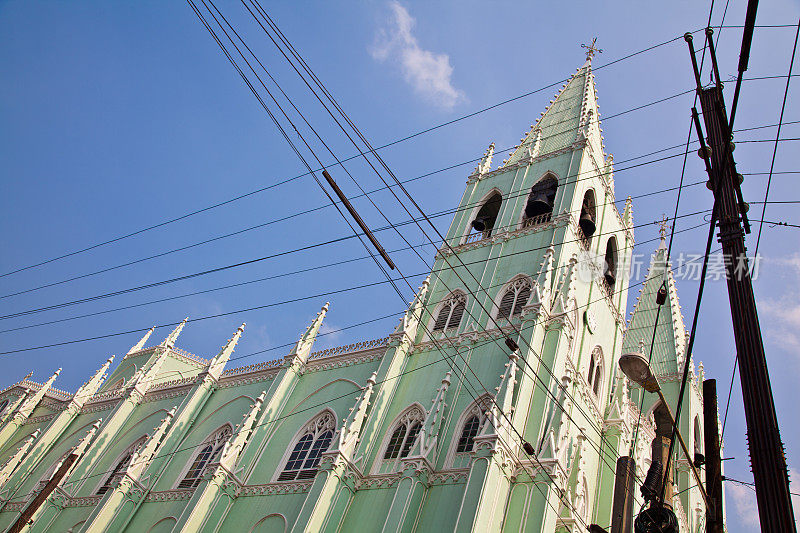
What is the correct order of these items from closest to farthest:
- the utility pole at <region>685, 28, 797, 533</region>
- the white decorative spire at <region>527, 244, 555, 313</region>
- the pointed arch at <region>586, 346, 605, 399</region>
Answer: the utility pole at <region>685, 28, 797, 533</region> → the white decorative spire at <region>527, 244, 555, 313</region> → the pointed arch at <region>586, 346, 605, 399</region>

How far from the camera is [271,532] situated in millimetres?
18844

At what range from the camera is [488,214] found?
28.5 meters

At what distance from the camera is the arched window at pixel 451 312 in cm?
2236

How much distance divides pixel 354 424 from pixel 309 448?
3.38 m

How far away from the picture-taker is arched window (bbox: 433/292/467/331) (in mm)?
22359

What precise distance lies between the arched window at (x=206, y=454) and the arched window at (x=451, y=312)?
31.7 ft

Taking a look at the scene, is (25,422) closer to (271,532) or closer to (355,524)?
(271,532)

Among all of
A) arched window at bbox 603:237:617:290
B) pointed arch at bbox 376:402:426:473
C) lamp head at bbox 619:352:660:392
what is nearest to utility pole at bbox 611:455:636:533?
lamp head at bbox 619:352:660:392

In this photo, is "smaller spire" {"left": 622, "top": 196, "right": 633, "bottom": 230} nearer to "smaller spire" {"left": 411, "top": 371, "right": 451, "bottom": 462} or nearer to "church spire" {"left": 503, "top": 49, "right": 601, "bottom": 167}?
"church spire" {"left": 503, "top": 49, "right": 601, "bottom": 167}

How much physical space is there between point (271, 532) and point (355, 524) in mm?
3440

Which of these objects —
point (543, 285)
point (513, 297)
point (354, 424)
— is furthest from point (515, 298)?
point (354, 424)

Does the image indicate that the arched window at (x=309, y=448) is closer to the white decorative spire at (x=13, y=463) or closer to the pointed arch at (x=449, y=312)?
the pointed arch at (x=449, y=312)

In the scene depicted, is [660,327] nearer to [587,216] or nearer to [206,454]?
[587,216]

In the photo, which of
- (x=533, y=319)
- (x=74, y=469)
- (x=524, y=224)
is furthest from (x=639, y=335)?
(x=74, y=469)
